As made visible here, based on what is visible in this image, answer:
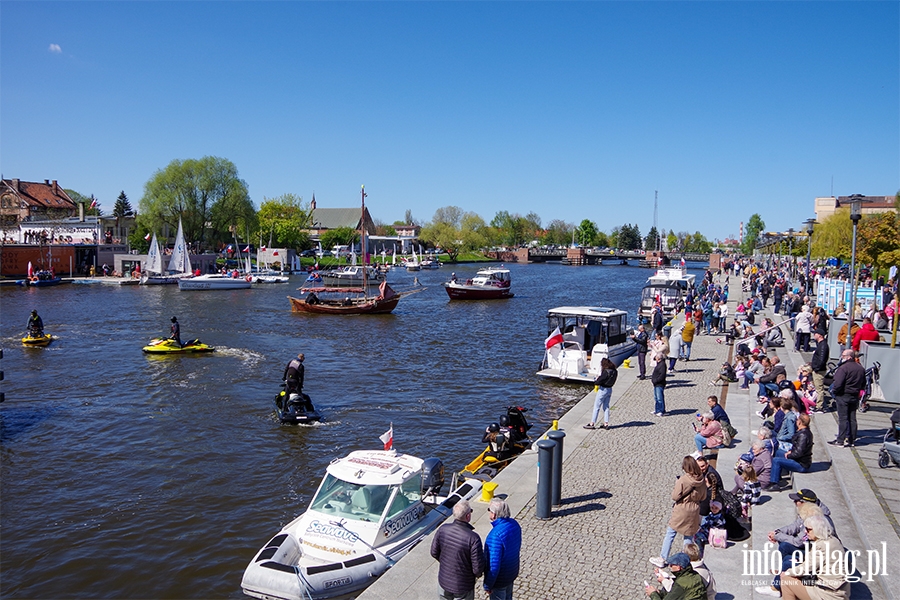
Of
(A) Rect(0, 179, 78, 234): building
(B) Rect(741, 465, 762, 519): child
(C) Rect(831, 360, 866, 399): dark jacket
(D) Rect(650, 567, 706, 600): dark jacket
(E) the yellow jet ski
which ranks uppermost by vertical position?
(A) Rect(0, 179, 78, 234): building

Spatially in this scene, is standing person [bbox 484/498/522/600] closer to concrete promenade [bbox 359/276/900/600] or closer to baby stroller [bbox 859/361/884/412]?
concrete promenade [bbox 359/276/900/600]

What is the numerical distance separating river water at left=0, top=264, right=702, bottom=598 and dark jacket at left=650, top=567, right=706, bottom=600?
7536 mm

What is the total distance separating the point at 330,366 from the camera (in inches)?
1259

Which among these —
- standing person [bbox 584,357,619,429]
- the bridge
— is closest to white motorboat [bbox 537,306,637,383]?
standing person [bbox 584,357,619,429]

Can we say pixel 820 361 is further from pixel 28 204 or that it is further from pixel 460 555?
pixel 28 204

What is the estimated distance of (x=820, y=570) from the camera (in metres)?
7.18

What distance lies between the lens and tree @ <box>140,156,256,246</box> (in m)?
94.1

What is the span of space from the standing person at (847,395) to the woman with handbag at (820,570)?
6603mm

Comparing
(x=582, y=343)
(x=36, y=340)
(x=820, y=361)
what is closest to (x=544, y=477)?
(x=820, y=361)

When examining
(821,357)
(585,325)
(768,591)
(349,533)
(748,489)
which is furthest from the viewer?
(585,325)

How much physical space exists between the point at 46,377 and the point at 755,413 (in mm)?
27695

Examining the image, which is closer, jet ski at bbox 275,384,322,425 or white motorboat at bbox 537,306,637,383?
jet ski at bbox 275,384,322,425

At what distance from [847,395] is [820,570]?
708cm

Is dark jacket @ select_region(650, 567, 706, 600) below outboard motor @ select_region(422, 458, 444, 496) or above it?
above
